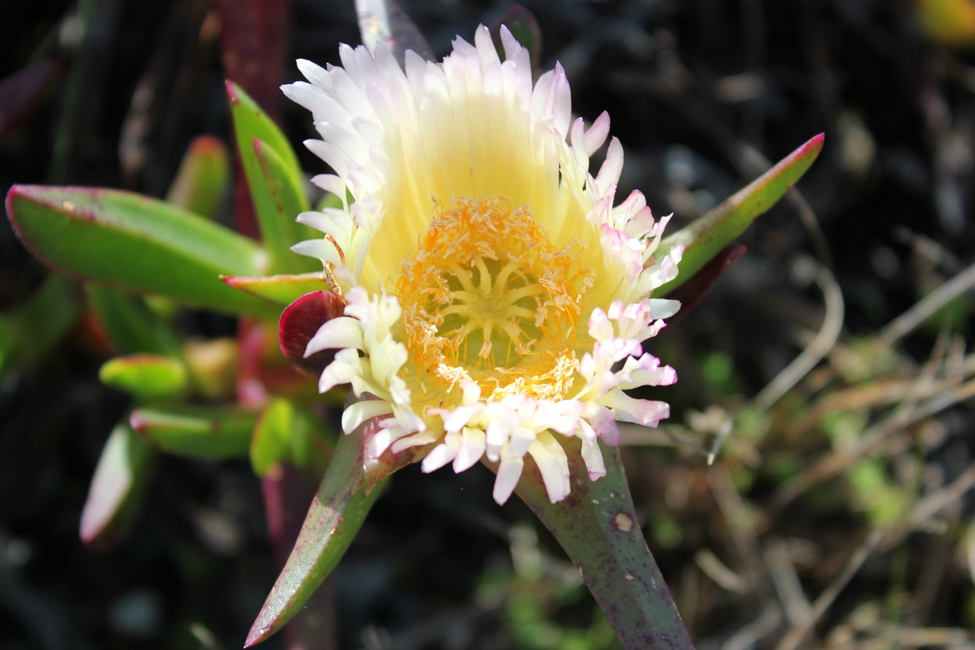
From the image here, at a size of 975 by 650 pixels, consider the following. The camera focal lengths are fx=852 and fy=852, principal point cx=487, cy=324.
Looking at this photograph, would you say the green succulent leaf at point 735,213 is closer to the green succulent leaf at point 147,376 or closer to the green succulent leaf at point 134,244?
the green succulent leaf at point 134,244

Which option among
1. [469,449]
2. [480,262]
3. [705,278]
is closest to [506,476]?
[469,449]

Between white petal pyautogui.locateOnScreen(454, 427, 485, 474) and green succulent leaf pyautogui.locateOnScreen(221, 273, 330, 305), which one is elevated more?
green succulent leaf pyautogui.locateOnScreen(221, 273, 330, 305)

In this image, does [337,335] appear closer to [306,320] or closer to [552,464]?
[306,320]

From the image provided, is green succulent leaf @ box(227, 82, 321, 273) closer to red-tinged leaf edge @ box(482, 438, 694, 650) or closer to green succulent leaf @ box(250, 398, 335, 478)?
green succulent leaf @ box(250, 398, 335, 478)

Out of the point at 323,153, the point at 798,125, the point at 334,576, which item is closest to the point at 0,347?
the point at 334,576

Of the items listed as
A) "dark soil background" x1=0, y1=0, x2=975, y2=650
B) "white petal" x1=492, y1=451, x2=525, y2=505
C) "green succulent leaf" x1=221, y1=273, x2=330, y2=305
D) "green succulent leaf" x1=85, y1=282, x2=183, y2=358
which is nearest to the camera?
"white petal" x1=492, y1=451, x2=525, y2=505

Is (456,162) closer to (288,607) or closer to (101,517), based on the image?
(288,607)

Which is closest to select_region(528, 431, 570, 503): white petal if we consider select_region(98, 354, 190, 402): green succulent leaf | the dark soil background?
select_region(98, 354, 190, 402): green succulent leaf
